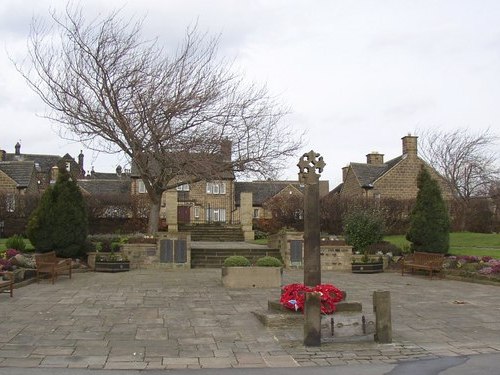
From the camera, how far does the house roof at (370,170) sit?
47.4 metres

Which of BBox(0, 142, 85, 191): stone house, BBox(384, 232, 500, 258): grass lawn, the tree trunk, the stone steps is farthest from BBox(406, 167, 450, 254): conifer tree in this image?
BBox(0, 142, 85, 191): stone house

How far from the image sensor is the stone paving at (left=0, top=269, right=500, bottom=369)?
296 inches

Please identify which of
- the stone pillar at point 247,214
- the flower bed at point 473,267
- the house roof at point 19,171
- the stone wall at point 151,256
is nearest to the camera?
the flower bed at point 473,267

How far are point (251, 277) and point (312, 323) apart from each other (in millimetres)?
6958

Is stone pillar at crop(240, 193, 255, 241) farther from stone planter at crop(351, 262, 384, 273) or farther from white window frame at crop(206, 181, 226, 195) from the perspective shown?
white window frame at crop(206, 181, 226, 195)

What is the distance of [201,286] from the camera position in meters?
15.3

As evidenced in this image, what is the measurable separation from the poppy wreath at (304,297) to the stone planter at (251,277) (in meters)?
5.09

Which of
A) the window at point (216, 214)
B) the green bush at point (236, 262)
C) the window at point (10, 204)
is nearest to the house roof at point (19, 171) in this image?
the window at point (10, 204)

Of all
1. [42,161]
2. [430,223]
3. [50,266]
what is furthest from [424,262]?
[42,161]

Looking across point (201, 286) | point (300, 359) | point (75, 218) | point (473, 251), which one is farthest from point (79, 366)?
point (473, 251)

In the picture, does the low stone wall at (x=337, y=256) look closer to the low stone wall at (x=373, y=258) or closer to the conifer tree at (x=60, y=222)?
the low stone wall at (x=373, y=258)

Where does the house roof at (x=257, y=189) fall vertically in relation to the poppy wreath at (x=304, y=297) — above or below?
above

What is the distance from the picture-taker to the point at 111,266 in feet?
63.5

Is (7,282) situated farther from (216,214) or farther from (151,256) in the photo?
(216,214)
